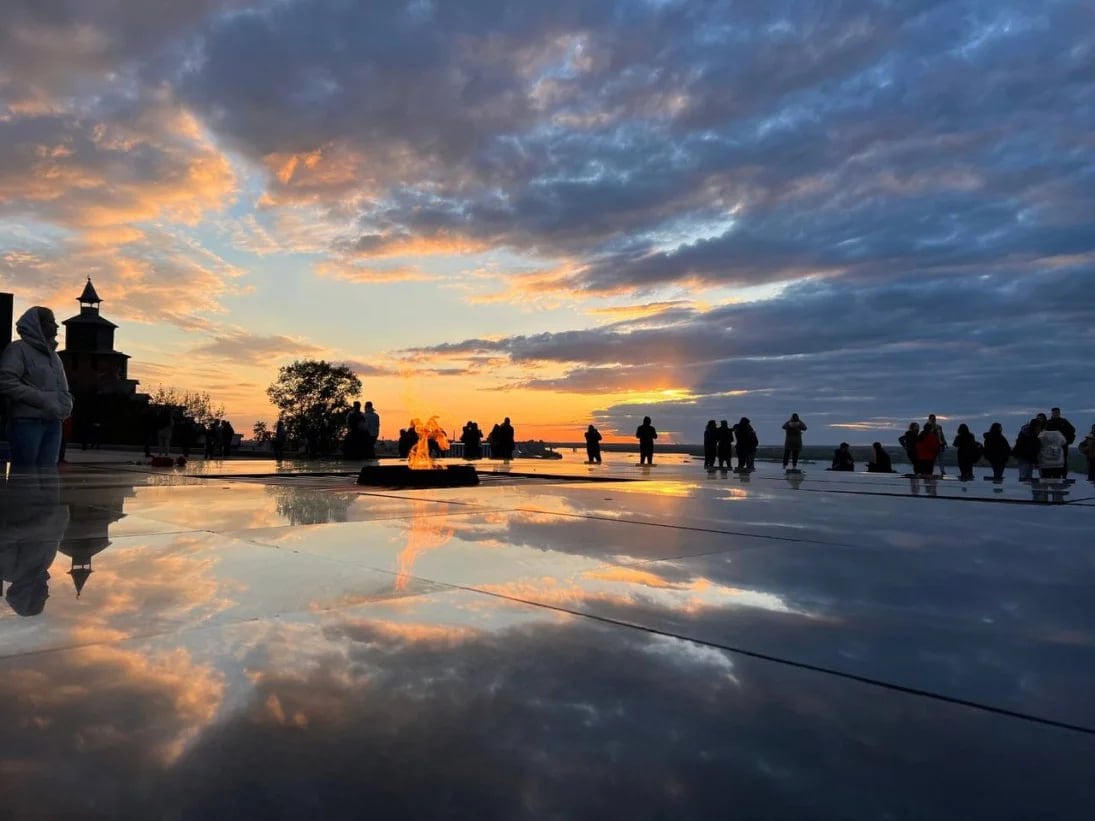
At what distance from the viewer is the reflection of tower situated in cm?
471

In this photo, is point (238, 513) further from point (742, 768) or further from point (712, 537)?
point (742, 768)

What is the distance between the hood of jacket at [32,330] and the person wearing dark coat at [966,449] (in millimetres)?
22439

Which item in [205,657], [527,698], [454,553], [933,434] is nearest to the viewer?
[527,698]

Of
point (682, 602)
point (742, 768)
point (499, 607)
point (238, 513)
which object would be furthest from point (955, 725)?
point (238, 513)

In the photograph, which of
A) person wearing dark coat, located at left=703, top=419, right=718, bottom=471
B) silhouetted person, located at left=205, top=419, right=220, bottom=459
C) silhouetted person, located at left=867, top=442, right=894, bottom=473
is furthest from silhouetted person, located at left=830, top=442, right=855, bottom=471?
silhouetted person, located at left=205, top=419, right=220, bottom=459

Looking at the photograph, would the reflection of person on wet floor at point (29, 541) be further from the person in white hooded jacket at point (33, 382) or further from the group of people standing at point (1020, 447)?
the group of people standing at point (1020, 447)

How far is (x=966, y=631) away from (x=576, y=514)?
5205 millimetres

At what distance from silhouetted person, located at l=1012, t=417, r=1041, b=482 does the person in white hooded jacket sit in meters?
23.0

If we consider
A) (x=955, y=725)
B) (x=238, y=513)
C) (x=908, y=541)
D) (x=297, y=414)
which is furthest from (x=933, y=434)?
(x=297, y=414)

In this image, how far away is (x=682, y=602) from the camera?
4.09 m

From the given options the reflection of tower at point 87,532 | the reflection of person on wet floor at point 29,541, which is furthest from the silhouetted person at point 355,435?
the reflection of tower at point 87,532

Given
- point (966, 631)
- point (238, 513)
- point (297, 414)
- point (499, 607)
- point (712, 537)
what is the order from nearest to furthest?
point (966, 631) < point (499, 607) < point (712, 537) < point (238, 513) < point (297, 414)

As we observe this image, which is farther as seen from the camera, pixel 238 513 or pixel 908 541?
pixel 238 513

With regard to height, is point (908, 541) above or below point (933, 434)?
below
